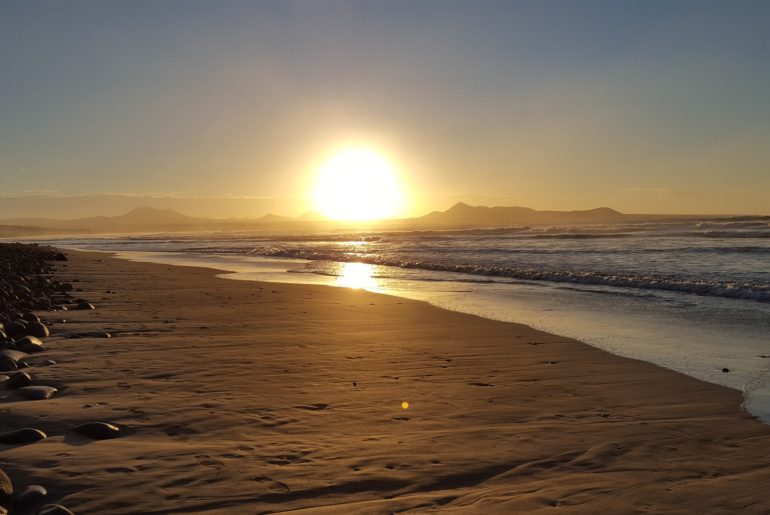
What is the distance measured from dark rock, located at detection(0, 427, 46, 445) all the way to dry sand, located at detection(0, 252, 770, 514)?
10cm

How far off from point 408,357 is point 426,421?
2.92 m

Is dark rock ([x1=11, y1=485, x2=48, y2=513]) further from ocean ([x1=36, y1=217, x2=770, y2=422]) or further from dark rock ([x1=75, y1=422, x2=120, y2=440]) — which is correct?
ocean ([x1=36, y1=217, x2=770, y2=422])

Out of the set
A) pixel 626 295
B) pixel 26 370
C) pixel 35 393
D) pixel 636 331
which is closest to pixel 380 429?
pixel 35 393

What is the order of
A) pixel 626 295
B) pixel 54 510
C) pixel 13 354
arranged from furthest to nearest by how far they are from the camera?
pixel 626 295 < pixel 13 354 < pixel 54 510

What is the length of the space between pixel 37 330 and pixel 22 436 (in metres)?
5.12

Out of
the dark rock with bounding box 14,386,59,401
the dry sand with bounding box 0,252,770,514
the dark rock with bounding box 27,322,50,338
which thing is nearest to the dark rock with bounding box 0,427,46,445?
the dry sand with bounding box 0,252,770,514

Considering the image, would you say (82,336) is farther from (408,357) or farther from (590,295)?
(590,295)

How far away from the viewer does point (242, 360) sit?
7703 millimetres

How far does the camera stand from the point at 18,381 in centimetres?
596

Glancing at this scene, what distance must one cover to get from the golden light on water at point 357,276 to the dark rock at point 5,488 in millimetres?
15088

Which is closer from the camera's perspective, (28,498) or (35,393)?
(28,498)

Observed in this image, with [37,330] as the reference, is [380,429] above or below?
below

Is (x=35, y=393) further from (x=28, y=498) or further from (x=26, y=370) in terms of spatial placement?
(x=28, y=498)

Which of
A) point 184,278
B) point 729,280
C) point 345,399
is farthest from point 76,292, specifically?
point 729,280
